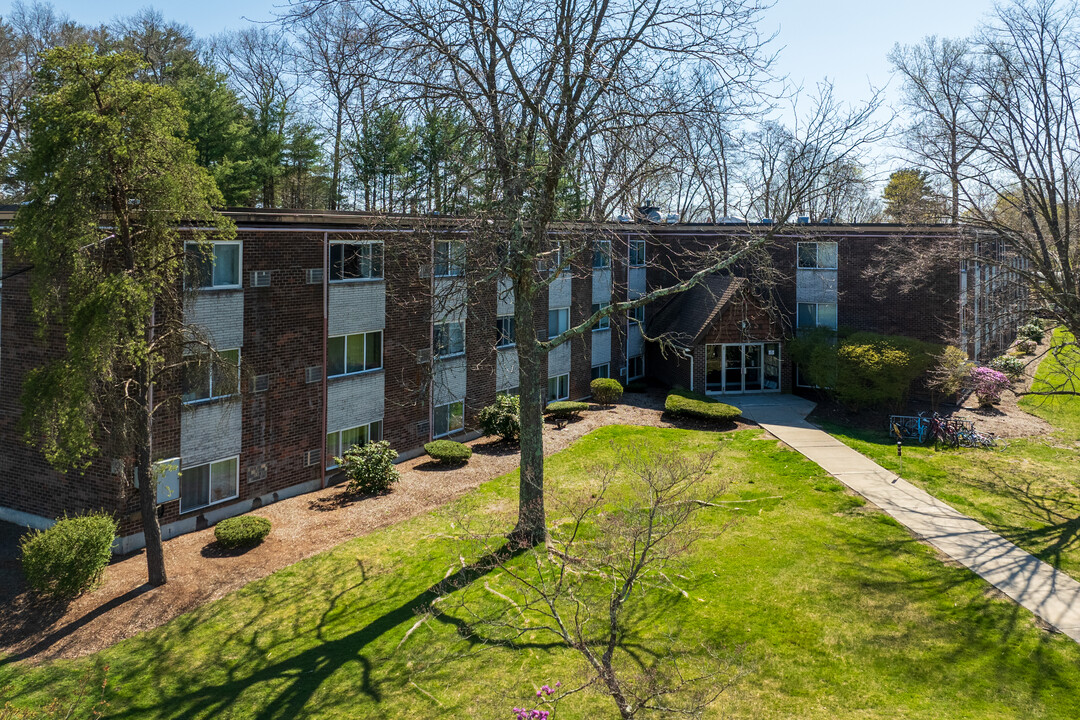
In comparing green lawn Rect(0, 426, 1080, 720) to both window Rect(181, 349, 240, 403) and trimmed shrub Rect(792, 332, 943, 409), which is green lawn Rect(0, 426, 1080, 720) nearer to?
window Rect(181, 349, 240, 403)

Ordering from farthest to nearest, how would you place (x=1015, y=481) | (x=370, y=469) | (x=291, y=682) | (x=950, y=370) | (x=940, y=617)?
(x=950, y=370) → (x=1015, y=481) → (x=370, y=469) → (x=940, y=617) → (x=291, y=682)

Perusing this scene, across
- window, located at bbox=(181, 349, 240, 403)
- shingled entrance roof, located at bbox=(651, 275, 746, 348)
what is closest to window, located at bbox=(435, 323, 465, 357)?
window, located at bbox=(181, 349, 240, 403)

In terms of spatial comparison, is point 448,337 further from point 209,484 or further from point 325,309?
point 209,484

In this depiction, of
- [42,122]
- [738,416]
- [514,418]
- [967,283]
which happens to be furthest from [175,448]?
[967,283]

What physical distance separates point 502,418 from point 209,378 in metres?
9.76

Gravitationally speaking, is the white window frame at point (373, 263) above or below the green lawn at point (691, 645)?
above

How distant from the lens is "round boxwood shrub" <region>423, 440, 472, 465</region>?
21.7 m

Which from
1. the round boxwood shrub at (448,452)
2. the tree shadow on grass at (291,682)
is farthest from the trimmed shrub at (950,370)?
the tree shadow on grass at (291,682)

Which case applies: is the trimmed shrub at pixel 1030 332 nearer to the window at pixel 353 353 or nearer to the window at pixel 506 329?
the window at pixel 506 329

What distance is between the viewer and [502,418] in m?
24.1

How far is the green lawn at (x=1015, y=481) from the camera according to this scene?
15.6m

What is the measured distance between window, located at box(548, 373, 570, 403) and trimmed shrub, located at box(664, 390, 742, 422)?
464cm

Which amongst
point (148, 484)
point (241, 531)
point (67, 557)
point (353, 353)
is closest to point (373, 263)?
point (353, 353)

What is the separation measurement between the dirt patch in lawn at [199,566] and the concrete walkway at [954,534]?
30.9 feet
